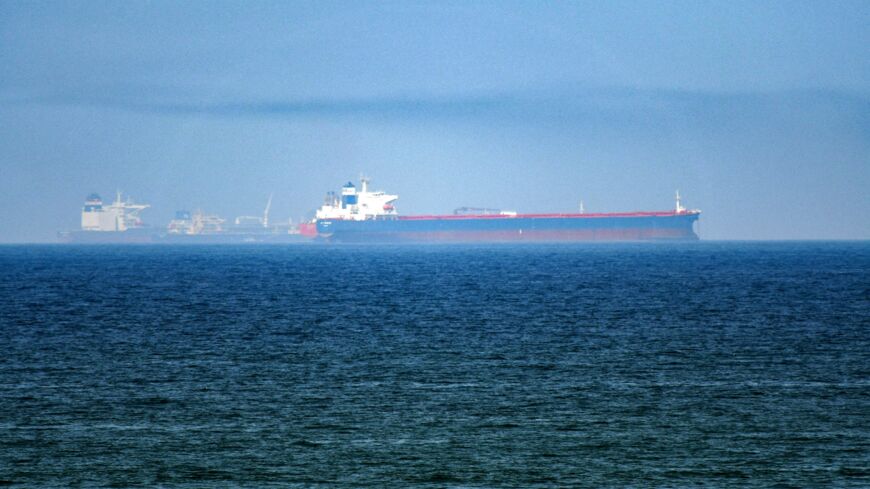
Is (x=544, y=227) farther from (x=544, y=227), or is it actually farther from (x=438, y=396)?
(x=438, y=396)

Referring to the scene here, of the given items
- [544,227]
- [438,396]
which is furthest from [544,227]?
[438,396]

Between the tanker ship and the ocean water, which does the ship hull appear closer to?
the tanker ship

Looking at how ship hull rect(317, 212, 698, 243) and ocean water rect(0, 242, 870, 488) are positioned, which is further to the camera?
ship hull rect(317, 212, 698, 243)

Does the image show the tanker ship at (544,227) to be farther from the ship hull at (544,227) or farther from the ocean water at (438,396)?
the ocean water at (438,396)

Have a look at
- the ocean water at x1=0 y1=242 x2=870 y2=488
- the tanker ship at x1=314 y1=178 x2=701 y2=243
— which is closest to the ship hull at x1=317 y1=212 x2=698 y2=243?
the tanker ship at x1=314 y1=178 x2=701 y2=243

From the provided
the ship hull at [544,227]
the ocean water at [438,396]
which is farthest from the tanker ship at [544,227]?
the ocean water at [438,396]

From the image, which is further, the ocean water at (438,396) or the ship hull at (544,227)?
the ship hull at (544,227)
